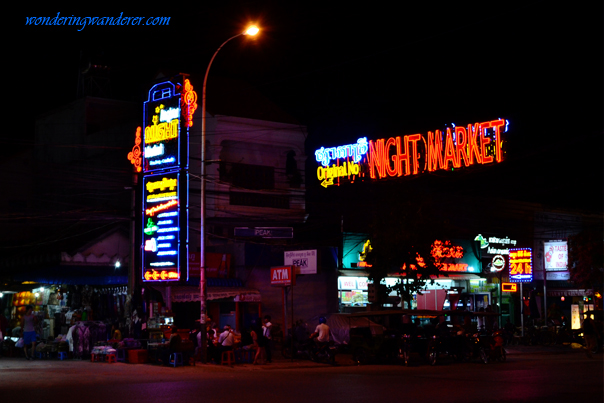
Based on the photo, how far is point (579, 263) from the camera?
138ft


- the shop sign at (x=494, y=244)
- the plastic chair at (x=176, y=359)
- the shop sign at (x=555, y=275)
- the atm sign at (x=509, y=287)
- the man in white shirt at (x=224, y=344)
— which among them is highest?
the shop sign at (x=494, y=244)

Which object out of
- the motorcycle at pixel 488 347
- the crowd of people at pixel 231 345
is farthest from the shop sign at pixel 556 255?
the crowd of people at pixel 231 345

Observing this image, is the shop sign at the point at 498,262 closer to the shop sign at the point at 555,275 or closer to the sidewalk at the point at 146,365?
the shop sign at the point at 555,275

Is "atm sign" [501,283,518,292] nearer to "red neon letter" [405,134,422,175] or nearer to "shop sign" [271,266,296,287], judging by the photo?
"red neon letter" [405,134,422,175]

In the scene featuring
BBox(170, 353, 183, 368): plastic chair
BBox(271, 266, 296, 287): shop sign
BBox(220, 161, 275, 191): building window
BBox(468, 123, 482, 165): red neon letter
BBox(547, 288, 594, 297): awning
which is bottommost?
BBox(170, 353, 183, 368): plastic chair

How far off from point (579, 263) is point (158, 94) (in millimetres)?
26531

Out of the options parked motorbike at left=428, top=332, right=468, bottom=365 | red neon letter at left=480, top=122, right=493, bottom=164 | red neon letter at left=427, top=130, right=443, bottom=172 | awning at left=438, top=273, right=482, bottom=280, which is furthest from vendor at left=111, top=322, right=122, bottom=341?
awning at left=438, top=273, right=482, bottom=280

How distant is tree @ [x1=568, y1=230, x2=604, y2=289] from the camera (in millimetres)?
41469

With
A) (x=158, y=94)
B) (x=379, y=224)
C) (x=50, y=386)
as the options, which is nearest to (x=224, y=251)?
(x=379, y=224)

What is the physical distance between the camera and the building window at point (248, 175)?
39.5 m

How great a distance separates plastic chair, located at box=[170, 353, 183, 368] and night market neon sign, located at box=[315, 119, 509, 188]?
60.8 feet

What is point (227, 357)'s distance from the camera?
25281 mm

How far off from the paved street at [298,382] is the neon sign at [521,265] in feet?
48.1

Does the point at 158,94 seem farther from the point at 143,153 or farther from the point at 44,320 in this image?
the point at 44,320
